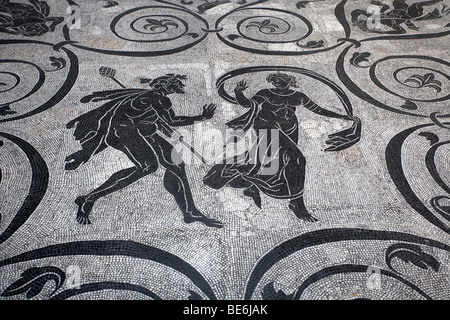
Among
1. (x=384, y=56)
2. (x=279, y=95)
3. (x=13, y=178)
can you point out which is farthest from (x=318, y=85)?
(x=13, y=178)

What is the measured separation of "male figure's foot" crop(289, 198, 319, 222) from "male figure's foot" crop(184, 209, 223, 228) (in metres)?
0.40

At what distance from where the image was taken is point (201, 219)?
6.75 ft

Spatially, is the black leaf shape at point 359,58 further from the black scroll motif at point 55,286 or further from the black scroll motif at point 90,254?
the black scroll motif at point 55,286

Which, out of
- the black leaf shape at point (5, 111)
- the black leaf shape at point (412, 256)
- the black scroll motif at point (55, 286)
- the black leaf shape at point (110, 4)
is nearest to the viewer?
the black scroll motif at point (55, 286)

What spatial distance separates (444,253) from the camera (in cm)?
194

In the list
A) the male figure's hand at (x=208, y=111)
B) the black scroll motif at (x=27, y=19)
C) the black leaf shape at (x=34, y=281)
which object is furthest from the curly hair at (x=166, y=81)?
the black leaf shape at (x=34, y=281)

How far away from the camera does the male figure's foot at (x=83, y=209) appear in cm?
203

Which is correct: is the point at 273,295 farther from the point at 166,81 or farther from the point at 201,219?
the point at 166,81

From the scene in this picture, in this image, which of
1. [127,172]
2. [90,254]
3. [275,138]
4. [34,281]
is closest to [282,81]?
[275,138]

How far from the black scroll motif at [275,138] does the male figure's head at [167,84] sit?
0.94 ft

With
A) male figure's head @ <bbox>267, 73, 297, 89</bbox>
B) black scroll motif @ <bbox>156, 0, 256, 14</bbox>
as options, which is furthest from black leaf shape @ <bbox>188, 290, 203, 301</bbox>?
black scroll motif @ <bbox>156, 0, 256, 14</bbox>

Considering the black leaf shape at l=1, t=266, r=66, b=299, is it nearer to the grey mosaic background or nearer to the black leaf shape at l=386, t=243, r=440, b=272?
the grey mosaic background

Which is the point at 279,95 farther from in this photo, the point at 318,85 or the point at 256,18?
the point at 256,18

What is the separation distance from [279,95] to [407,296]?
1.56 meters
